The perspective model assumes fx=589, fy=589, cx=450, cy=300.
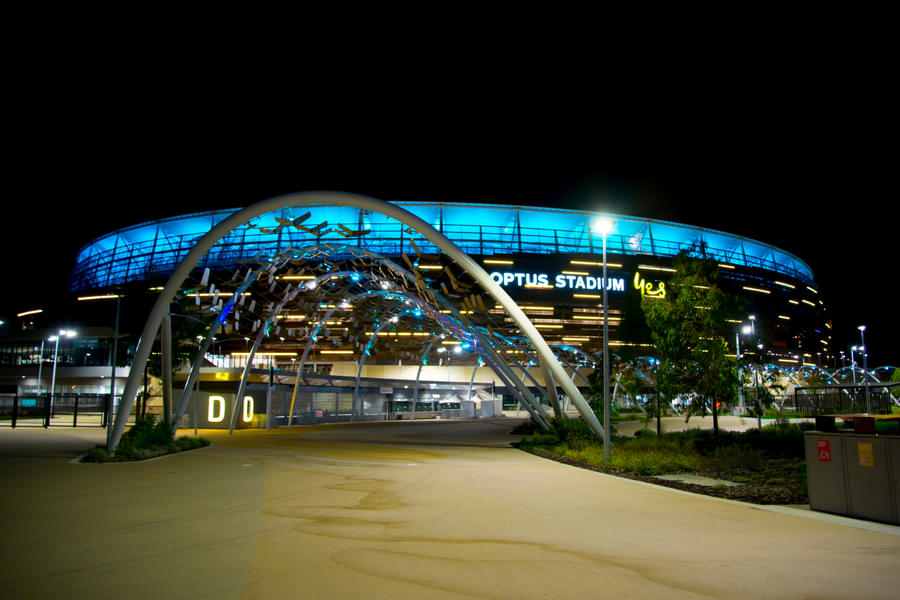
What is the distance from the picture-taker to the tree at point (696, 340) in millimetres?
19328

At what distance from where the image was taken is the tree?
19.3m

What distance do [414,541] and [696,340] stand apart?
48.1ft

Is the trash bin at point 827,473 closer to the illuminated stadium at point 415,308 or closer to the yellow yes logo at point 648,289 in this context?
the yellow yes logo at point 648,289

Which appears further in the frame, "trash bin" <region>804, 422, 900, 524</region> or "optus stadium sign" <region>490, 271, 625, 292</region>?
"optus stadium sign" <region>490, 271, 625, 292</region>

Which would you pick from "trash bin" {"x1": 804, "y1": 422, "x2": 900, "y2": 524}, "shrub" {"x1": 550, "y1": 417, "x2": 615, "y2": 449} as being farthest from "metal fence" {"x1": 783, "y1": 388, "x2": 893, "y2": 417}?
"trash bin" {"x1": 804, "y1": 422, "x2": 900, "y2": 524}

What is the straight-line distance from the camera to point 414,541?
7.89 m

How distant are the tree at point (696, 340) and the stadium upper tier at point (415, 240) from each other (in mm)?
39530

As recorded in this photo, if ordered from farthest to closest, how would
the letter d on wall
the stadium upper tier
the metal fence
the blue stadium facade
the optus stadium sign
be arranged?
the stadium upper tier, the blue stadium facade, the optus stadium sign, the letter d on wall, the metal fence

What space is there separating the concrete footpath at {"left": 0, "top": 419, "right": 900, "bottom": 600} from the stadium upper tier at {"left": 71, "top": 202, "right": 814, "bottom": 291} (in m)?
46.4

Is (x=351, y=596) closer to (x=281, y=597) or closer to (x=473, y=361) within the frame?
(x=281, y=597)

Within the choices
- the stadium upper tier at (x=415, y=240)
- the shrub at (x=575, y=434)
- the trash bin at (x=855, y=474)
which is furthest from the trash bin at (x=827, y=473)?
the stadium upper tier at (x=415, y=240)

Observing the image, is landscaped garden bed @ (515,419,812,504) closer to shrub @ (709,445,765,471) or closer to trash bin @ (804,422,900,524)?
shrub @ (709,445,765,471)

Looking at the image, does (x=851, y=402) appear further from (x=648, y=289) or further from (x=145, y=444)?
(x=145, y=444)

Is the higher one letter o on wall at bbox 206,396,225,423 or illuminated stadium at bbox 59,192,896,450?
illuminated stadium at bbox 59,192,896,450
